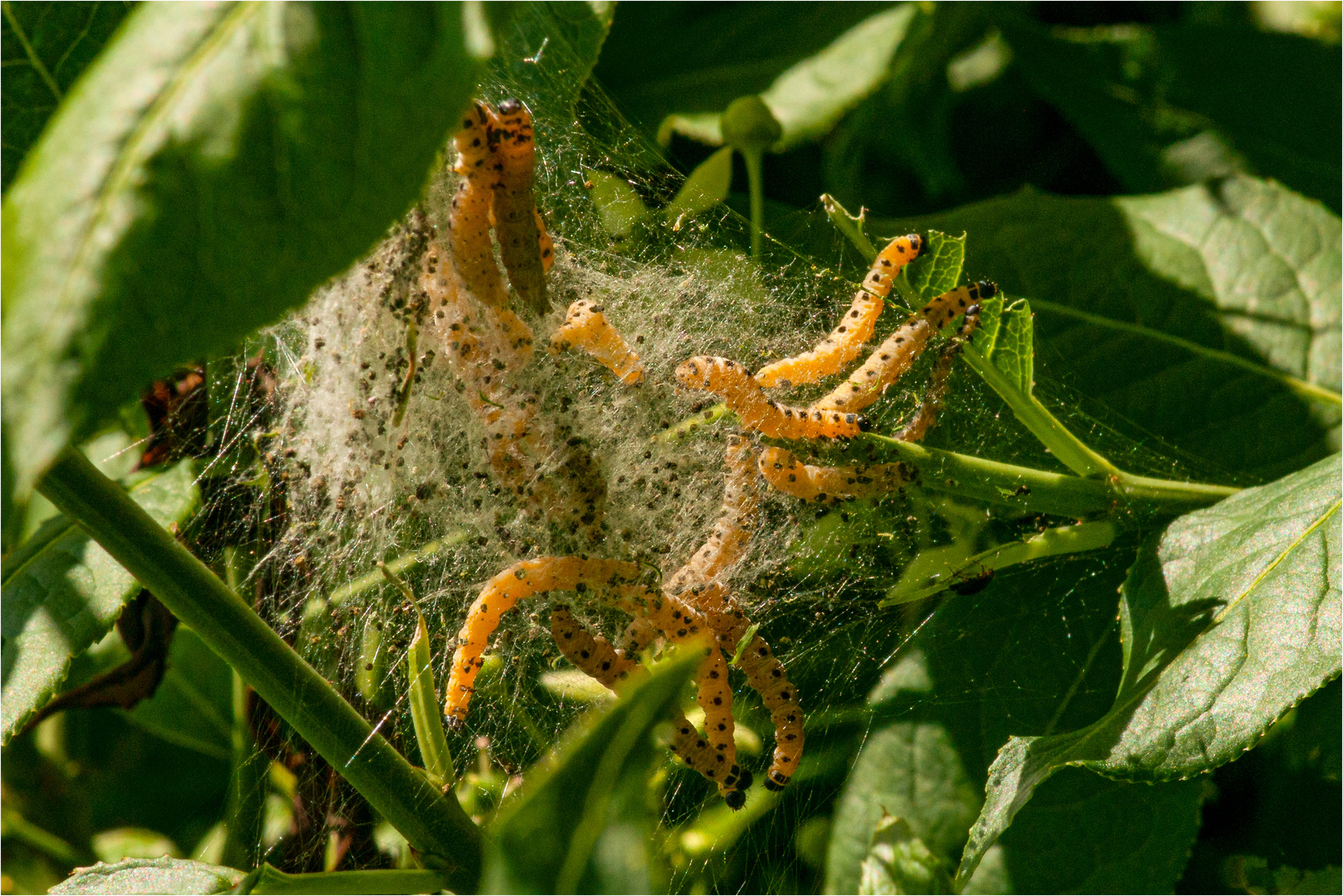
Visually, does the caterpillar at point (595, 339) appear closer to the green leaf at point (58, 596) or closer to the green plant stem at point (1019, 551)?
the green plant stem at point (1019, 551)

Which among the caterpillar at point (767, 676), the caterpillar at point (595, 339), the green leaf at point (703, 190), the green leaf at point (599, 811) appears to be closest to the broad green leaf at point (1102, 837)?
the caterpillar at point (767, 676)

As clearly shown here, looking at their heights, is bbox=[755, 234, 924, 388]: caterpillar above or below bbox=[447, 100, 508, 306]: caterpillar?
below

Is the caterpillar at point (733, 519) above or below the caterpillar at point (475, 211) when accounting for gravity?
below

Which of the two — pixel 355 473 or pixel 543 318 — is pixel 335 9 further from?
pixel 355 473

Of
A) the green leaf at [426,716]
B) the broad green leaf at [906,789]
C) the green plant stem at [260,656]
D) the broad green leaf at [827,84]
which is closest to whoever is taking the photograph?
the green plant stem at [260,656]

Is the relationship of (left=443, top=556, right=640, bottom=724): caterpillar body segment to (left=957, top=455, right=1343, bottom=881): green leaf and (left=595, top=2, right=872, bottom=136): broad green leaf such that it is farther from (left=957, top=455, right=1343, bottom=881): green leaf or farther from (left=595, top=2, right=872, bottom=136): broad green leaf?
(left=595, top=2, right=872, bottom=136): broad green leaf

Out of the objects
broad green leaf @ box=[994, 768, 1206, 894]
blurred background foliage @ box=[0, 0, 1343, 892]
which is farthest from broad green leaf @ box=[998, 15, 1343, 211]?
broad green leaf @ box=[994, 768, 1206, 894]
